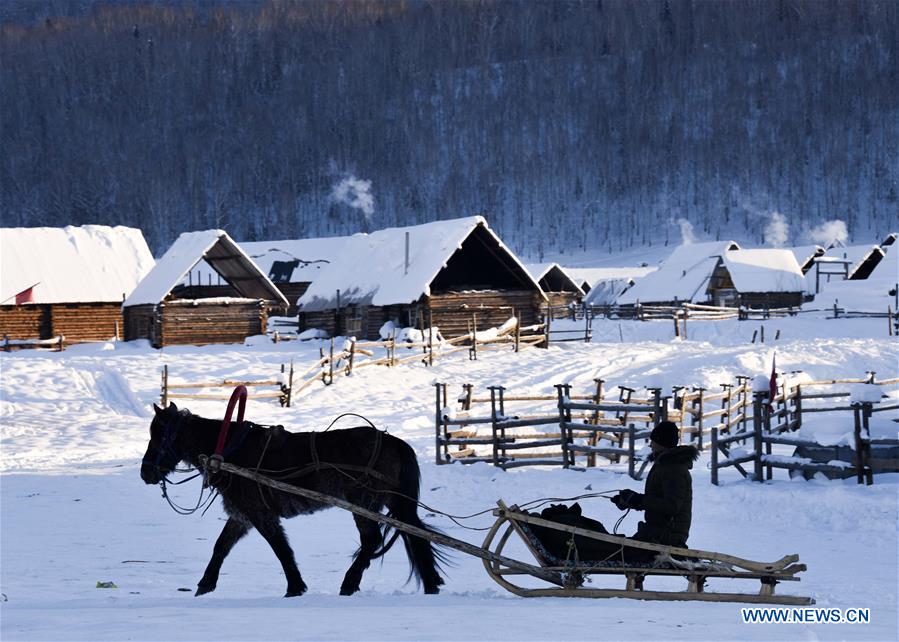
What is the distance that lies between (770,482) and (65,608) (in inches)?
397

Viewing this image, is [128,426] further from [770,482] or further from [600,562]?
[600,562]

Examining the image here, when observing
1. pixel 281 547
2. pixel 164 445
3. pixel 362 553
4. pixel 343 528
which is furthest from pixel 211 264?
pixel 362 553

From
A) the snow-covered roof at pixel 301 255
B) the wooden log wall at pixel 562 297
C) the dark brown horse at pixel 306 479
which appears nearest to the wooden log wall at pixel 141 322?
the wooden log wall at pixel 562 297

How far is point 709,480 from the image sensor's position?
15938 millimetres

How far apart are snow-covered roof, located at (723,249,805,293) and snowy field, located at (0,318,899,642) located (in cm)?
2940

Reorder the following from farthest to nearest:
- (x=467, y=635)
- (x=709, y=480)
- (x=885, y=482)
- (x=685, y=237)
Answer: (x=685, y=237) < (x=709, y=480) < (x=885, y=482) < (x=467, y=635)

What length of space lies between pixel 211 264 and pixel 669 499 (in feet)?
113

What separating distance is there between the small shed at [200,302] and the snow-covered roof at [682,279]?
88.2 ft

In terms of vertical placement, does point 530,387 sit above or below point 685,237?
Result: below

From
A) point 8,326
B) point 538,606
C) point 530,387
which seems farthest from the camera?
point 8,326

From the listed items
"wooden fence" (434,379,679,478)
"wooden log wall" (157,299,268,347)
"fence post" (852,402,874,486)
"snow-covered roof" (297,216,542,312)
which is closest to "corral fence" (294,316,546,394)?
"snow-covered roof" (297,216,542,312)

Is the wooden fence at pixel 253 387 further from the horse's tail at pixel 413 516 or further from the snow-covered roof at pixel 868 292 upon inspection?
the snow-covered roof at pixel 868 292

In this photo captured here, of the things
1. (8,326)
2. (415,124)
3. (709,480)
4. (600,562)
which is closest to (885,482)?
(709,480)

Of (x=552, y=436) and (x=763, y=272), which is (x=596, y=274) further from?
(x=552, y=436)
